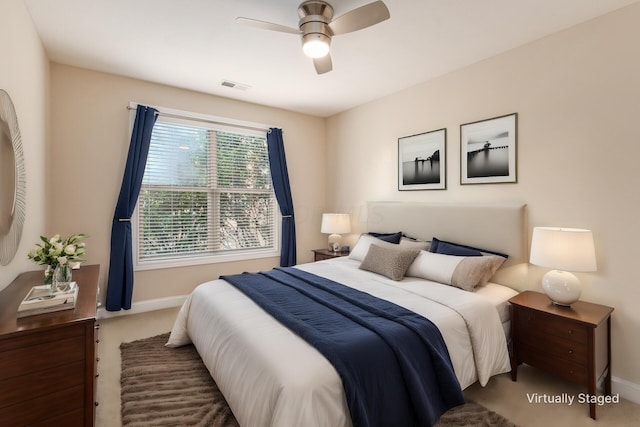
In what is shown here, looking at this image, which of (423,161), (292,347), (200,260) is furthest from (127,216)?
(423,161)

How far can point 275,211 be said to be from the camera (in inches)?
184

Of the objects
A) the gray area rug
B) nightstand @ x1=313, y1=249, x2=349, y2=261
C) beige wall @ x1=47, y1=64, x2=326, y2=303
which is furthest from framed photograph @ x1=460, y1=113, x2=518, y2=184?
beige wall @ x1=47, y1=64, x2=326, y2=303

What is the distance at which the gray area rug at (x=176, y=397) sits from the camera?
73.7 inches

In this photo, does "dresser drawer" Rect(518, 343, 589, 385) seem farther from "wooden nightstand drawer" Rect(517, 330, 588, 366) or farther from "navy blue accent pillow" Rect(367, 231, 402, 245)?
"navy blue accent pillow" Rect(367, 231, 402, 245)

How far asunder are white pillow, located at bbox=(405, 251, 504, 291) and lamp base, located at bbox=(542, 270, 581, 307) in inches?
17.1

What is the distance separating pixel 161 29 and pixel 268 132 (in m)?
2.07

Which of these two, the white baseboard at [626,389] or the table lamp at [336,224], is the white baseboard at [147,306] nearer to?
the table lamp at [336,224]

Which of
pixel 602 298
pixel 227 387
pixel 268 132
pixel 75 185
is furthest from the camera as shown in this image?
pixel 268 132

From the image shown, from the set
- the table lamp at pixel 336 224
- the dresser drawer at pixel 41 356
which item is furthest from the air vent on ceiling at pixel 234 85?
the dresser drawer at pixel 41 356

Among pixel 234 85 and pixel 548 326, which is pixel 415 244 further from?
pixel 234 85

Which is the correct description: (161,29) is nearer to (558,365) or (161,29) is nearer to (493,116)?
(493,116)

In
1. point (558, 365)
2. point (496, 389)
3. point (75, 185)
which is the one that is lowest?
point (496, 389)

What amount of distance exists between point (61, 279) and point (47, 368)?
1.86ft

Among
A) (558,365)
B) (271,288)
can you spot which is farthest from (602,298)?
(271,288)
